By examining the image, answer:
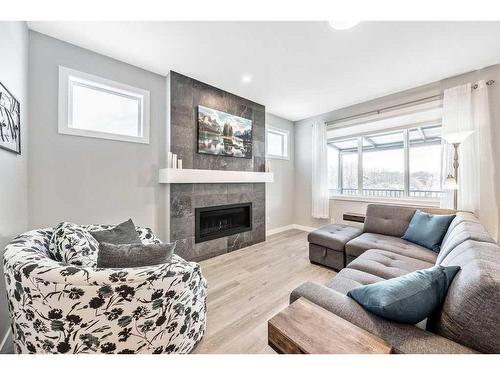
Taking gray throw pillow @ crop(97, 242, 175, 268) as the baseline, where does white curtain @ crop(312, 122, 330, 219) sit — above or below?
above

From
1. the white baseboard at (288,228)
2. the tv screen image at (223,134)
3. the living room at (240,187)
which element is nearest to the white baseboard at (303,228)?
the white baseboard at (288,228)

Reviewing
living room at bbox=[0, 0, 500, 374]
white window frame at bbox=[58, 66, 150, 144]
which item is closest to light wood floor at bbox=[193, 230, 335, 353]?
living room at bbox=[0, 0, 500, 374]

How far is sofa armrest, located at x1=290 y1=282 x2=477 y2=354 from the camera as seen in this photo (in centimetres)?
Answer: 71

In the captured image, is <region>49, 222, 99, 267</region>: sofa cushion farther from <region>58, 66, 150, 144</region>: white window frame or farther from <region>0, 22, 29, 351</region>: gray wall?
<region>58, 66, 150, 144</region>: white window frame

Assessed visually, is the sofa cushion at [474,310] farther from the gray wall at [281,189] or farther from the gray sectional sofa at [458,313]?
the gray wall at [281,189]

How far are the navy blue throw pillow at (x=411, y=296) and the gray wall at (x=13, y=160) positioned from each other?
2.28 metres

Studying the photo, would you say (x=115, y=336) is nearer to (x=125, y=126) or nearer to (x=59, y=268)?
(x=59, y=268)

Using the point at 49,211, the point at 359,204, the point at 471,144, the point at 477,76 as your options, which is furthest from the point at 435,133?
the point at 49,211

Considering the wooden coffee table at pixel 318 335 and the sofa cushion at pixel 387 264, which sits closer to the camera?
the wooden coffee table at pixel 318 335

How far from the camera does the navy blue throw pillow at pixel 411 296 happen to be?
2.69 feet

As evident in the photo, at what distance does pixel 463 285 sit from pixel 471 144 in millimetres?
2962

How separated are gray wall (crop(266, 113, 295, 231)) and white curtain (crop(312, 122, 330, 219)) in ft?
2.07

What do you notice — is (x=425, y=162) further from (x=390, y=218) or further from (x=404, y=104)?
(x=390, y=218)

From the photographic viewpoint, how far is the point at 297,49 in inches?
87.1
